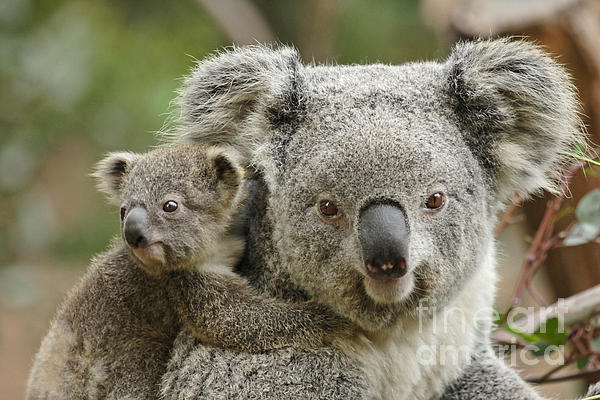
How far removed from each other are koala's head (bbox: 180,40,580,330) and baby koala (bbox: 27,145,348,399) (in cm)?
17

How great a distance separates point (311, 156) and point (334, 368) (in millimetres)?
746

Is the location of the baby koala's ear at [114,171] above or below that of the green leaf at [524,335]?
above

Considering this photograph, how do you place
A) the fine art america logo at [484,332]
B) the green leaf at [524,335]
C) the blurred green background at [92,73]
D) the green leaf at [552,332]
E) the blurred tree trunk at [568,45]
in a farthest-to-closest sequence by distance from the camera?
the blurred green background at [92,73]
the blurred tree trunk at [568,45]
the green leaf at [552,332]
the green leaf at [524,335]
the fine art america logo at [484,332]

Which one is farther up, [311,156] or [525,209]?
[525,209]

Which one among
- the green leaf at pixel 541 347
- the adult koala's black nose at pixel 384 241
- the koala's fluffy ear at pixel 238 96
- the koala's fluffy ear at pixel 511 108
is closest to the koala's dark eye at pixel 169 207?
the koala's fluffy ear at pixel 238 96

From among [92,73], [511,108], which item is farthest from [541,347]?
[92,73]

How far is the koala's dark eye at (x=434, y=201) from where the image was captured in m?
2.46

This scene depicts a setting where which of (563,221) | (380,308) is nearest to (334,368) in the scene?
(380,308)

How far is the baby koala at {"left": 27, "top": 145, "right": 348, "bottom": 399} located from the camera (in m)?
2.58

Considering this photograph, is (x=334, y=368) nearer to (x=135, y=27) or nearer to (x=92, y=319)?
(x=92, y=319)

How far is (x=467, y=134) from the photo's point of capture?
2.69m

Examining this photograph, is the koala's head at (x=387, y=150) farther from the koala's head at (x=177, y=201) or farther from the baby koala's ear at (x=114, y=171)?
the baby koala's ear at (x=114, y=171)

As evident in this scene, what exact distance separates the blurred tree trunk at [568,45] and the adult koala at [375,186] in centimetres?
179

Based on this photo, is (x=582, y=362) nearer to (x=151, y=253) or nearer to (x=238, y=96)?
(x=238, y=96)
